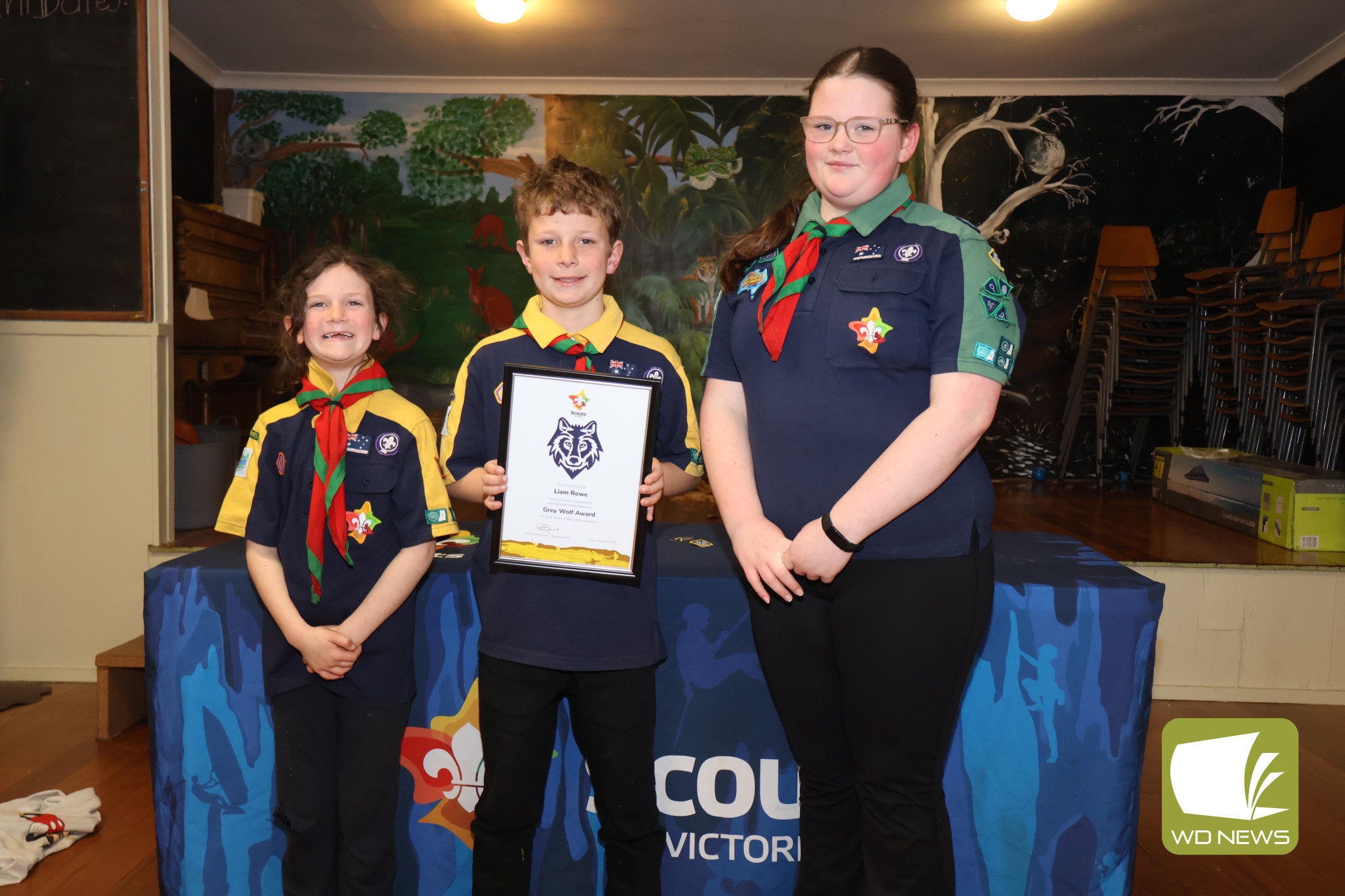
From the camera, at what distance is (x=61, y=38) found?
2971 millimetres

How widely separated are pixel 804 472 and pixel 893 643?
0.25 meters

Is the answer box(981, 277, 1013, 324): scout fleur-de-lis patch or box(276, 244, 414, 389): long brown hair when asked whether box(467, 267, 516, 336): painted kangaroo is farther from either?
box(981, 277, 1013, 324): scout fleur-de-lis patch

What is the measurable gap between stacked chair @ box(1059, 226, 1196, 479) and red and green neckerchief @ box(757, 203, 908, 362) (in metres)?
5.00

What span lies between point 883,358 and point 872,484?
17cm

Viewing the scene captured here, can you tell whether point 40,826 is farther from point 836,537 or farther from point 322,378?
point 836,537

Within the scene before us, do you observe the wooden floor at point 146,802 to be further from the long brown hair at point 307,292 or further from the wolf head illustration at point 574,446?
the long brown hair at point 307,292

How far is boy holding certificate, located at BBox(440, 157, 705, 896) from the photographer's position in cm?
134

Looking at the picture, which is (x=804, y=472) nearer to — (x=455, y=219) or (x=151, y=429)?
(x=151, y=429)

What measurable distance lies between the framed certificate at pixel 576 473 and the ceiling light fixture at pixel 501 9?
3.82 m

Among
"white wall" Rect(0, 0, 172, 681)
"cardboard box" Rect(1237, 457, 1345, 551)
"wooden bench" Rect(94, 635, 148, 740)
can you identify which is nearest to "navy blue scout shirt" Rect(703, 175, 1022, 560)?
"wooden bench" Rect(94, 635, 148, 740)

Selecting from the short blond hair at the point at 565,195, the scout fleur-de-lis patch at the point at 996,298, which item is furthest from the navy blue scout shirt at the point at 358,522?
the scout fleur-de-lis patch at the point at 996,298

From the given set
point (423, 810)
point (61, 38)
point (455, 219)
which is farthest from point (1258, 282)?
point (61, 38)

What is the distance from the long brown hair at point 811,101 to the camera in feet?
3.92

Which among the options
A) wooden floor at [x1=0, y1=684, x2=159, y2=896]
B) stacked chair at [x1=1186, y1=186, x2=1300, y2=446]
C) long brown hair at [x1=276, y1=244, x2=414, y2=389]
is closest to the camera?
long brown hair at [x1=276, y1=244, x2=414, y2=389]
